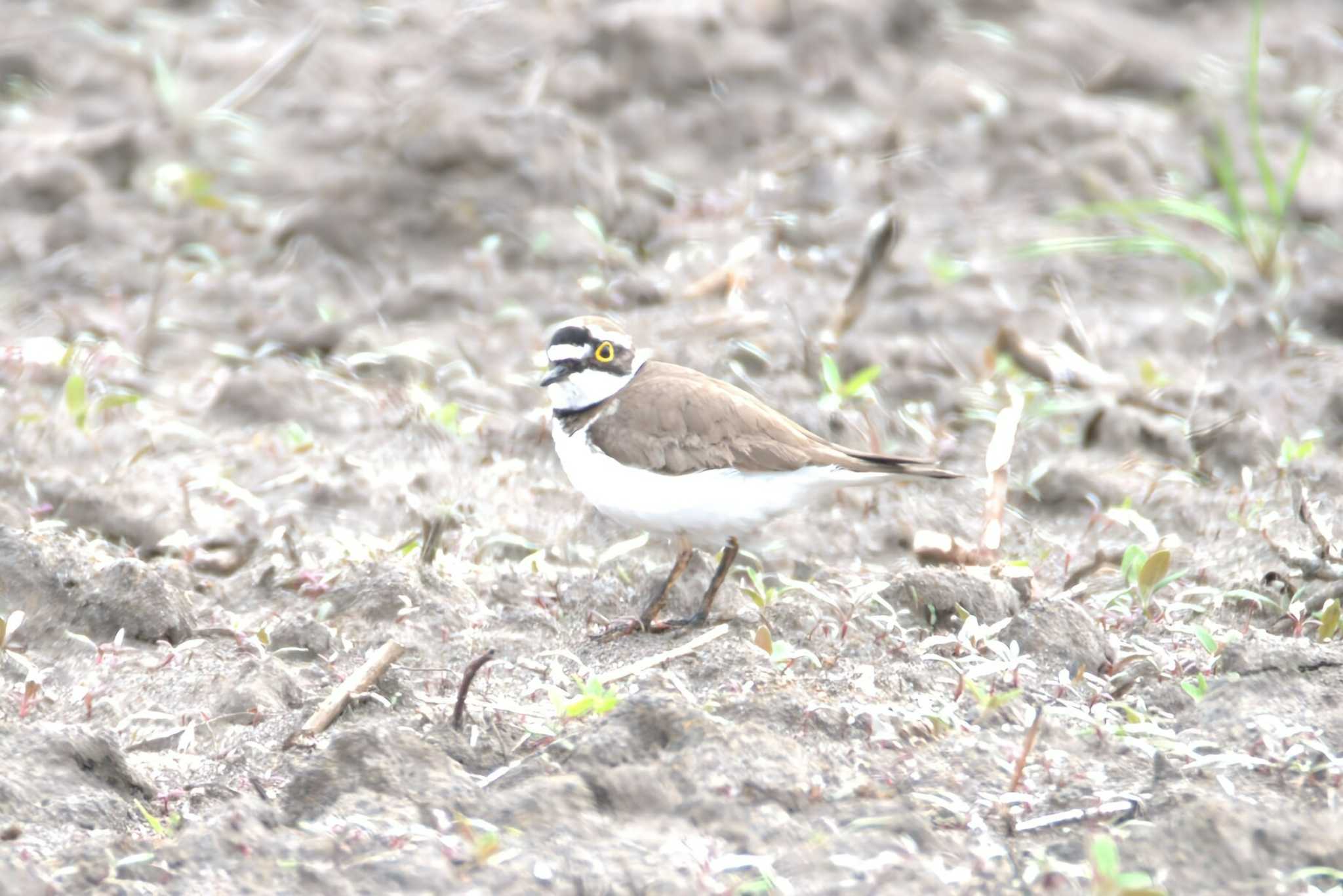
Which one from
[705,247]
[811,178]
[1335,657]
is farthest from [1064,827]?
[811,178]

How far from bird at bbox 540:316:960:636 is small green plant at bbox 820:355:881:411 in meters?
1.43

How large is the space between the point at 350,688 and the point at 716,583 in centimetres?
142

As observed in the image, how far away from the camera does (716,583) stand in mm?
5402

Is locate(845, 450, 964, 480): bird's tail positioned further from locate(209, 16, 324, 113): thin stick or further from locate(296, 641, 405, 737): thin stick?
locate(209, 16, 324, 113): thin stick

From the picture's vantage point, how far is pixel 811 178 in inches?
372

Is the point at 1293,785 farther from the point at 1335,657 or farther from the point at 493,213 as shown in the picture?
the point at 493,213

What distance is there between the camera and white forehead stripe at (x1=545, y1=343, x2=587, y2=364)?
18.5ft

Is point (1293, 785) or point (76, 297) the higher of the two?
point (1293, 785)

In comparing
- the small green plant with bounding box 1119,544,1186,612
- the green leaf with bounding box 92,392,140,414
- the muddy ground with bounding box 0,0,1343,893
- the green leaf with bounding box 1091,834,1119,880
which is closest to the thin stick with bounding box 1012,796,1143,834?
the muddy ground with bounding box 0,0,1343,893

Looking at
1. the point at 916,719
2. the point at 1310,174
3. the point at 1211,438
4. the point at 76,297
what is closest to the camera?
the point at 916,719

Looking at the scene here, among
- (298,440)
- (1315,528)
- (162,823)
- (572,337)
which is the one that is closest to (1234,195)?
(1315,528)

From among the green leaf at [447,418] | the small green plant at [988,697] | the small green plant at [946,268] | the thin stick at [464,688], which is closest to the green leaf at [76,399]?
the green leaf at [447,418]

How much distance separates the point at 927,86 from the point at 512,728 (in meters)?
7.16

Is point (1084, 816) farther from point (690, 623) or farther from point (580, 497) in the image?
point (580, 497)
